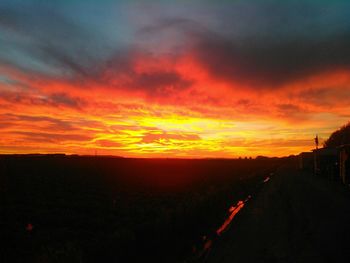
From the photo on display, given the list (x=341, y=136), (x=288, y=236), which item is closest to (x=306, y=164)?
(x=341, y=136)

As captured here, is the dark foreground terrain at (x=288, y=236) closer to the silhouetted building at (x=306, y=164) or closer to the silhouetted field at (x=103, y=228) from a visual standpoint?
the silhouetted field at (x=103, y=228)

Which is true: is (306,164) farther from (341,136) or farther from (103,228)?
(103,228)

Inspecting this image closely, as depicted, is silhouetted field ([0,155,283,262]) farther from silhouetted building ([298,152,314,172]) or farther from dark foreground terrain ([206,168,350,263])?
silhouetted building ([298,152,314,172])

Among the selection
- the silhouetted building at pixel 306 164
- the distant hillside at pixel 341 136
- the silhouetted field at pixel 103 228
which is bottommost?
the silhouetted field at pixel 103 228

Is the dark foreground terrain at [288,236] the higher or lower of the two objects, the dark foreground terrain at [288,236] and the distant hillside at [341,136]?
the lower

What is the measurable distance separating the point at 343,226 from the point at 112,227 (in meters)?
10.3

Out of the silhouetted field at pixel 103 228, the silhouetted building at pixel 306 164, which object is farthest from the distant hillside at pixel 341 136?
the silhouetted field at pixel 103 228

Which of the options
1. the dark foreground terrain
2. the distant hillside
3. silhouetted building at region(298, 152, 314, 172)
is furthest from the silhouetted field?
the distant hillside

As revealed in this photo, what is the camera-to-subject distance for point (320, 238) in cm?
1251

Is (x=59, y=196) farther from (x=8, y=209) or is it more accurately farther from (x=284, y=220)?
(x=284, y=220)

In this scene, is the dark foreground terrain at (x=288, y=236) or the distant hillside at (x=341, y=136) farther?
the distant hillside at (x=341, y=136)

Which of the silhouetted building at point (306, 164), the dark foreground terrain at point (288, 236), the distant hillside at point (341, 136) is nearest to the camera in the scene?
the dark foreground terrain at point (288, 236)

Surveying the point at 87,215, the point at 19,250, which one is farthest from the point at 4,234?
the point at 87,215

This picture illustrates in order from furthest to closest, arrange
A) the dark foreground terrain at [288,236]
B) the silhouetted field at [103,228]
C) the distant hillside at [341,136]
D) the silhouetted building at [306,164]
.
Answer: the distant hillside at [341,136]
the silhouetted building at [306,164]
the silhouetted field at [103,228]
the dark foreground terrain at [288,236]
